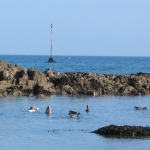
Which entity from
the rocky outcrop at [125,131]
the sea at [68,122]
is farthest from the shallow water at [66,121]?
the rocky outcrop at [125,131]

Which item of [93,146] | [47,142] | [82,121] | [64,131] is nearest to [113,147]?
[93,146]

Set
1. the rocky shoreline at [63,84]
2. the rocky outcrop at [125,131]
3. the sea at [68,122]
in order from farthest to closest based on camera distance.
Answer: the rocky shoreline at [63,84] → the rocky outcrop at [125,131] → the sea at [68,122]

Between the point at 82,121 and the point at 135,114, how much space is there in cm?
409

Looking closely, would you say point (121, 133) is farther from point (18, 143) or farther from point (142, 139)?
point (18, 143)

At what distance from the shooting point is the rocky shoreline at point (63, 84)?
3950 centimetres

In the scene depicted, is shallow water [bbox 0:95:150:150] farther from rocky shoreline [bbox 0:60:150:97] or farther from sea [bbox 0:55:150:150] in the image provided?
rocky shoreline [bbox 0:60:150:97]

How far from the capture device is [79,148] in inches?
768

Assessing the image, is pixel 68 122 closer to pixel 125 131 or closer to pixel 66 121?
pixel 66 121

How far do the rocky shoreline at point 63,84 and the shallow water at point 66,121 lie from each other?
194 cm

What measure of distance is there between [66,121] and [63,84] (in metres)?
15.7

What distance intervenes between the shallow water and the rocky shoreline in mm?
1940

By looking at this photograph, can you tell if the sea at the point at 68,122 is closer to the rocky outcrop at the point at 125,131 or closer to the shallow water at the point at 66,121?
the shallow water at the point at 66,121

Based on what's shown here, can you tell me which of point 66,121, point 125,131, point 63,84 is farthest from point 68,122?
point 63,84

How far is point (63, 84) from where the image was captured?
42.2m
